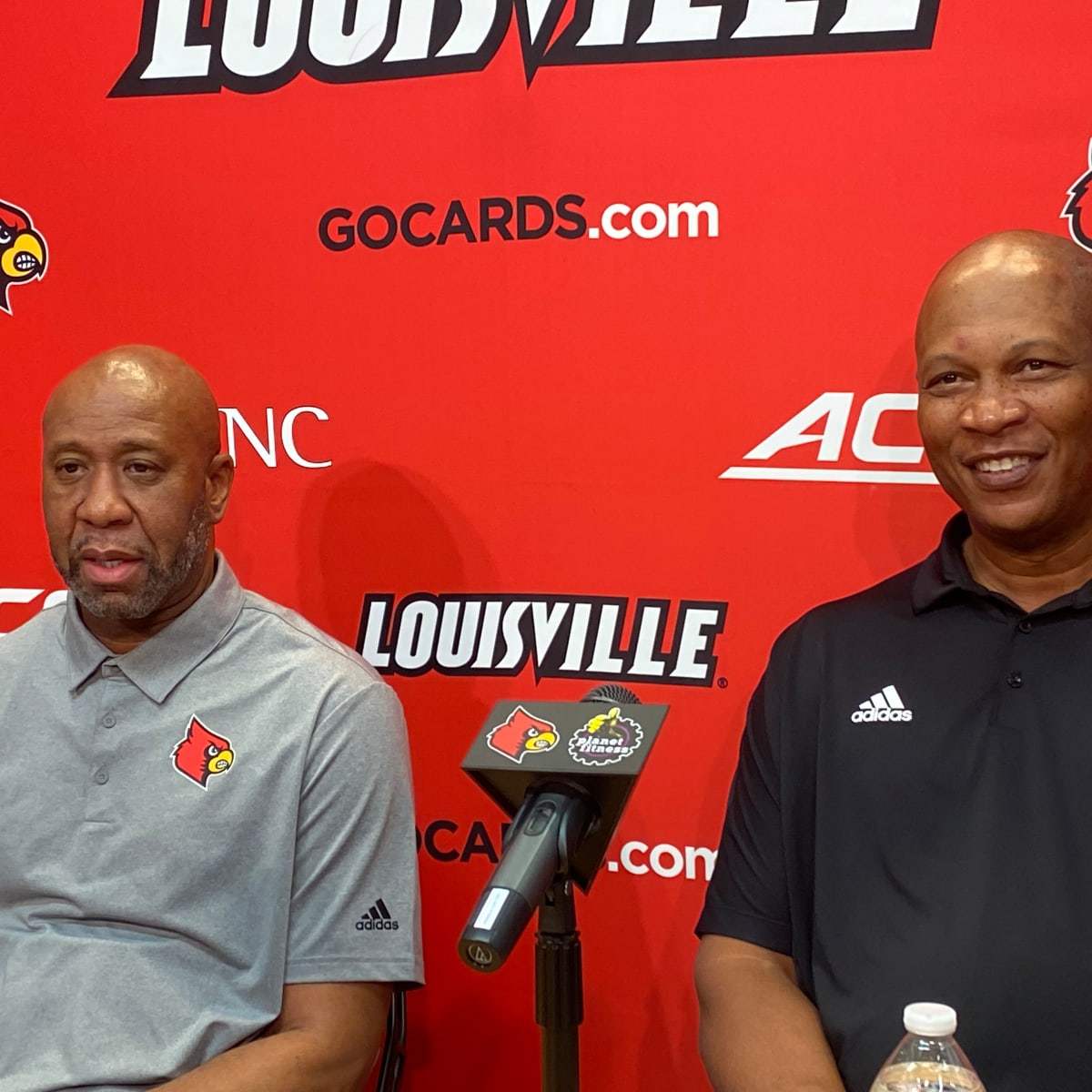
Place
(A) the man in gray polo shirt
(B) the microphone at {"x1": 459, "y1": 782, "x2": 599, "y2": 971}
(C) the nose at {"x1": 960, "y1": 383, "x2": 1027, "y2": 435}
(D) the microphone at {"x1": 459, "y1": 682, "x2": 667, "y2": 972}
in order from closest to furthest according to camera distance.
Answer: (B) the microphone at {"x1": 459, "y1": 782, "x2": 599, "y2": 971} < (D) the microphone at {"x1": 459, "y1": 682, "x2": 667, "y2": 972} < (C) the nose at {"x1": 960, "y1": 383, "x2": 1027, "y2": 435} < (A) the man in gray polo shirt

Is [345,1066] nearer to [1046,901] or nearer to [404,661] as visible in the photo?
[404,661]

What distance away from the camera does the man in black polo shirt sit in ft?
5.95

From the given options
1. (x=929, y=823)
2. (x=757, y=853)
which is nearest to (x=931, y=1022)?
(x=929, y=823)

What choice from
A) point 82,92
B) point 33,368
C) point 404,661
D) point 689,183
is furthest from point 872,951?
point 82,92

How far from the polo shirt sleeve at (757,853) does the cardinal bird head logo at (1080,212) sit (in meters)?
0.78

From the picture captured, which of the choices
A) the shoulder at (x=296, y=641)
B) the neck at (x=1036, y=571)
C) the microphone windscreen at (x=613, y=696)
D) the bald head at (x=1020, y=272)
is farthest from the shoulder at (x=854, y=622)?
the shoulder at (x=296, y=641)

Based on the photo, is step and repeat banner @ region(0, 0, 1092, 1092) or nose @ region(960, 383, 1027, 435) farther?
step and repeat banner @ region(0, 0, 1092, 1092)

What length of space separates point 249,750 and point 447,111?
109 centimetres

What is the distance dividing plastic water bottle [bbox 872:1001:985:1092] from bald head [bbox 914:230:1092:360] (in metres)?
0.91

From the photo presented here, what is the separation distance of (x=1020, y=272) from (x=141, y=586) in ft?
4.10

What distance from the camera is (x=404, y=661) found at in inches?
103

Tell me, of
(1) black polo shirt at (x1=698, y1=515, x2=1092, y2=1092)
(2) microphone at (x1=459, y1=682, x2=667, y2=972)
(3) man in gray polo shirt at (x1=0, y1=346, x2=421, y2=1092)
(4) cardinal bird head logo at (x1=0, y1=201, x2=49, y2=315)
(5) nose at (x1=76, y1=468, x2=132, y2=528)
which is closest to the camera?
(2) microphone at (x1=459, y1=682, x2=667, y2=972)

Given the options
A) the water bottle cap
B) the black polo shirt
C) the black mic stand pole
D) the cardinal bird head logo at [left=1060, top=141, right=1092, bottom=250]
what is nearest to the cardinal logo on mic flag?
the black mic stand pole

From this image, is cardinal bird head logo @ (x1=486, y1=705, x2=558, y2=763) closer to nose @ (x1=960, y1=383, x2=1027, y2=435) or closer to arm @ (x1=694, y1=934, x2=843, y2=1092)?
arm @ (x1=694, y1=934, x2=843, y2=1092)
